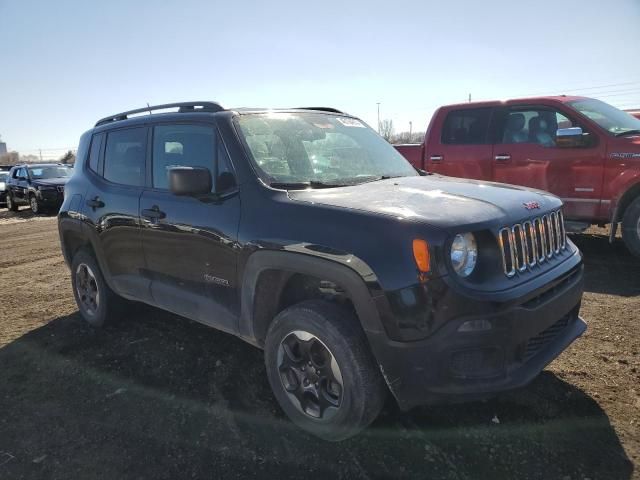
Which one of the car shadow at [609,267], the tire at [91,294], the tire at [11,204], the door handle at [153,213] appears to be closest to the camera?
the door handle at [153,213]

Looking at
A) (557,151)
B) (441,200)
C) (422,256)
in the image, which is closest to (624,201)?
(557,151)

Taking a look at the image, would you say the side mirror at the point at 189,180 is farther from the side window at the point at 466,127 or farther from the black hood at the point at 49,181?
the black hood at the point at 49,181

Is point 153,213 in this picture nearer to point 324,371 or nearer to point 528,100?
point 324,371

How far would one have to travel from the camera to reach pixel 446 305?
7.29 ft

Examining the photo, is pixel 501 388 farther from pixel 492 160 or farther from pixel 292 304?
pixel 492 160

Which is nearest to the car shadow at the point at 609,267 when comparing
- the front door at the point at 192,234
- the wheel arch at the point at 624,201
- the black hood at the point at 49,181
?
the wheel arch at the point at 624,201

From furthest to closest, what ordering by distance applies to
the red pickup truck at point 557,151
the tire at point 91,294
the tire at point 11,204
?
the tire at point 11,204 < the red pickup truck at point 557,151 < the tire at point 91,294

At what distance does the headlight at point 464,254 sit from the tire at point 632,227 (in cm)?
460

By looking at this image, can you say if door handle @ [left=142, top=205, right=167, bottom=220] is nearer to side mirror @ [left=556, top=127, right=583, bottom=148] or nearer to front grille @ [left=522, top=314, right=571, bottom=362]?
front grille @ [left=522, top=314, right=571, bottom=362]

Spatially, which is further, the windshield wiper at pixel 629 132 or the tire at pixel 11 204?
the tire at pixel 11 204

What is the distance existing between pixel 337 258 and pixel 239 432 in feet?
4.19

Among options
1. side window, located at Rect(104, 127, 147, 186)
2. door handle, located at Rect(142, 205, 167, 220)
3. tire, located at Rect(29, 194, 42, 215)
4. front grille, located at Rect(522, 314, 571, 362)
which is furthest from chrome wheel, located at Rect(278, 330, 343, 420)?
tire, located at Rect(29, 194, 42, 215)

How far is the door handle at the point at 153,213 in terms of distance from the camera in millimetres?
3523

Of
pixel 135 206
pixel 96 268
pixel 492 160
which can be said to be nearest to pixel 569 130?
pixel 492 160
